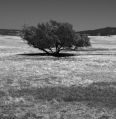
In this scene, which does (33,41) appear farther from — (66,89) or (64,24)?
(66,89)

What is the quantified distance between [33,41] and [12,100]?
51.5m

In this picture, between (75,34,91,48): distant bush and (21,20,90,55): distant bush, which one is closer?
(21,20,90,55): distant bush

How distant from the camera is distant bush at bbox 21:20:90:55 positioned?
63.0 meters

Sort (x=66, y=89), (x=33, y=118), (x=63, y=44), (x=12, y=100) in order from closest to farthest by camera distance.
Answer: (x=33, y=118), (x=12, y=100), (x=66, y=89), (x=63, y=44)

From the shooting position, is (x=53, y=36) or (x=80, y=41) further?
(x=80, y=41)

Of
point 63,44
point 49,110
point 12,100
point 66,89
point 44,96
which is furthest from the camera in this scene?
point 63,44

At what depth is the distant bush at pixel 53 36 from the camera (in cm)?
6297

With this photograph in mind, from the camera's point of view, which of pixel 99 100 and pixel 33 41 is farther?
pixel 33 41

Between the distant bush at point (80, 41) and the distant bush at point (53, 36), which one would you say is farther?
the distant bush at point (80, 41)

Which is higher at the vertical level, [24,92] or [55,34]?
[55,34]

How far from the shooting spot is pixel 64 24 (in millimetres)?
65750

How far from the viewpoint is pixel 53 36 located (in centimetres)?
6281

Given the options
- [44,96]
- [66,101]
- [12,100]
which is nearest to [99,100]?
[66,101]

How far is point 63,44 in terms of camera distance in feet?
212
